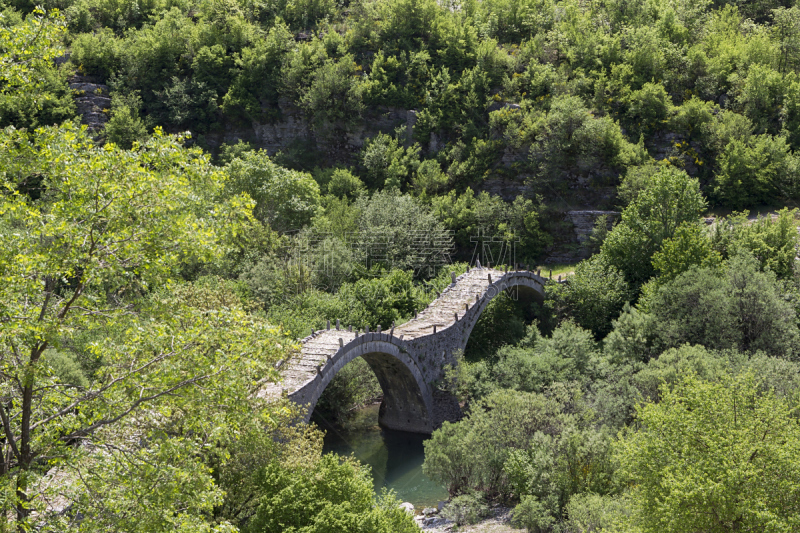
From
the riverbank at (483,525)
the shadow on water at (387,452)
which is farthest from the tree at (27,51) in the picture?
the shadow on water at (387,452)

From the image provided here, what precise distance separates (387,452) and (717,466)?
74.0 ft

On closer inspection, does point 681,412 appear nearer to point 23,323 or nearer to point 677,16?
point 23,323

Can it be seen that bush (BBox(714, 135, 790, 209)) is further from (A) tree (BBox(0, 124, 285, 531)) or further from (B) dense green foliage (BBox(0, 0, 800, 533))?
(A) tree (BBox(0, 124, 285, 531))

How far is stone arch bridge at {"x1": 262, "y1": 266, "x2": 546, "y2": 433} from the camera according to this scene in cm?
3247

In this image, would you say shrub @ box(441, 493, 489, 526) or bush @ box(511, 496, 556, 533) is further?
shrub @ box(441, 493, 489, 526)

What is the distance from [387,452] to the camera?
38.1m

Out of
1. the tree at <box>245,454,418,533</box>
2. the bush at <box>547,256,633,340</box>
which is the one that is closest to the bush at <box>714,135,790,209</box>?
the bush at <box>547,256,633,340</box>

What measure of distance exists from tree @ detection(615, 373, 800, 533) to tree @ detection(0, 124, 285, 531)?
38.2 ft

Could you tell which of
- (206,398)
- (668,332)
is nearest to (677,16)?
(668,332)

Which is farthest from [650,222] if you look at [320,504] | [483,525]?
[320,504]

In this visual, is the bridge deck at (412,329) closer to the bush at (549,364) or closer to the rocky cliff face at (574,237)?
the bush at (549,364)

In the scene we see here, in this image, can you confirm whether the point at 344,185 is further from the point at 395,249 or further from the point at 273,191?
the point at 273,191

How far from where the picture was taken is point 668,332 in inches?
1385

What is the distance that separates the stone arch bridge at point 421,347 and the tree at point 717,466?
14.5 metres
